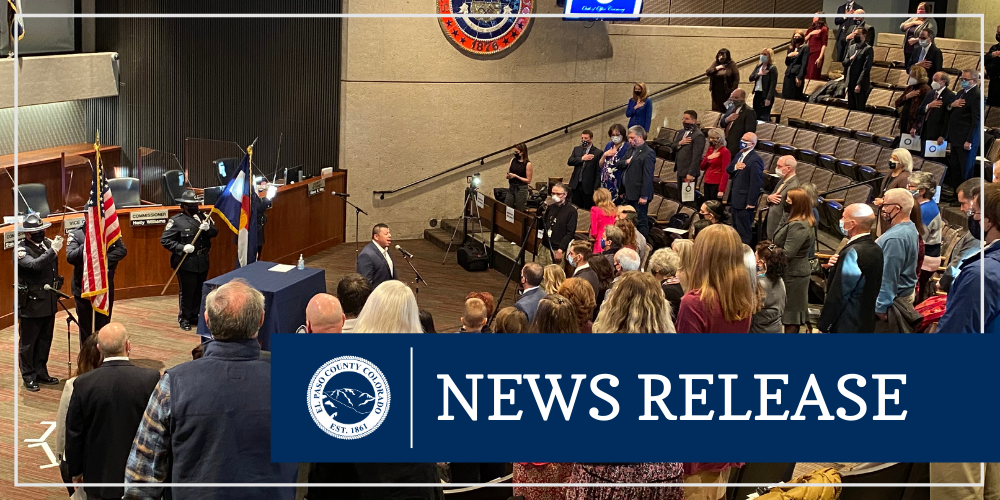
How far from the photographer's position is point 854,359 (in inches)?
146

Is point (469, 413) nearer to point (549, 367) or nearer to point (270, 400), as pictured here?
point (549, 367)

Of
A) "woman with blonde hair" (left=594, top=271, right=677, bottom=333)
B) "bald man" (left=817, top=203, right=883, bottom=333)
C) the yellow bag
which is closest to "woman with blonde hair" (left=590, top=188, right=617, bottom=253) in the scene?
"bald man" (left=817, top=203, right=883, bottom=333)

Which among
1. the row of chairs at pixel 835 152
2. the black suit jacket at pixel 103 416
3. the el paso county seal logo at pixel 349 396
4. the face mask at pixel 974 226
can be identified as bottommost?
the black suit jacket at pixel 103 416

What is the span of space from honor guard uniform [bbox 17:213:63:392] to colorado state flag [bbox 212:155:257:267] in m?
1.81

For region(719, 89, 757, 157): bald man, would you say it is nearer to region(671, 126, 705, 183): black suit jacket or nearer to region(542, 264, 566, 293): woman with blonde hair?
region(671, 126, 705, 183): black suit jacket

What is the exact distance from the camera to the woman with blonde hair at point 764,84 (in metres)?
13.5

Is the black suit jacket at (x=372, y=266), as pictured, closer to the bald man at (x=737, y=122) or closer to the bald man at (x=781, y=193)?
the bald man at (x=781, y=193)

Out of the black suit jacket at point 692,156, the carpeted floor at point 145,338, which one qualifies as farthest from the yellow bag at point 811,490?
the black suit jacket at point 692,156

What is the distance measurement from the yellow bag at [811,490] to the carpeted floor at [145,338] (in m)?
4.26

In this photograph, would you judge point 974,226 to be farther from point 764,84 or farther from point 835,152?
point 764,84

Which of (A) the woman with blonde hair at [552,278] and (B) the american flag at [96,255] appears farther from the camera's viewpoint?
(B) the american flag at [96,255]

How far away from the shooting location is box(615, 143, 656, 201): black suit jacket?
35.2ft

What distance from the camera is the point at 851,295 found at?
19.6 feet

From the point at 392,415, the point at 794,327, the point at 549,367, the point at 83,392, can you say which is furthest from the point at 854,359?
the point at 794,327
